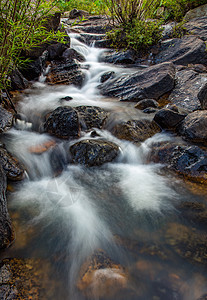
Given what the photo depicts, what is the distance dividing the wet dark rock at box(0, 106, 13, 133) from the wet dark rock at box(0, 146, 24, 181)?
42.5 inches

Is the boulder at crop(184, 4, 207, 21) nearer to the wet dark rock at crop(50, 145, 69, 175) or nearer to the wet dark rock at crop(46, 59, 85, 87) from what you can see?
the wet dark rock at crop(46, 59, 85, 87)

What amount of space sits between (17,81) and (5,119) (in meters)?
2.26

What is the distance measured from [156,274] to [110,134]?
3049 millimetres

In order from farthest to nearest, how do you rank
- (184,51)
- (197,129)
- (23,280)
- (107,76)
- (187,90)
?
(184,51), (107,76), (187,90), (197,129), (23,280)

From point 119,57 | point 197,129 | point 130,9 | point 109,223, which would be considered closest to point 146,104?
point 197,129

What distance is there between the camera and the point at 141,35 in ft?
28.3

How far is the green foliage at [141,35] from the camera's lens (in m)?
8.61

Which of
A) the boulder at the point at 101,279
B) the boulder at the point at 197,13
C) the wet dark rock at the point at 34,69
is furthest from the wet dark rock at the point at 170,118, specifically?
the boulder at the point at 197,13

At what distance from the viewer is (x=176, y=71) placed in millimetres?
6730

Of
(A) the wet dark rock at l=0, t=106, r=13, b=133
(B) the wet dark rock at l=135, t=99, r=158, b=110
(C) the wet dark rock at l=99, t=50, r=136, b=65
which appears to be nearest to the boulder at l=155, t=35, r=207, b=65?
(C) the wet dark rock at l=99, t=50, r=136, b=65

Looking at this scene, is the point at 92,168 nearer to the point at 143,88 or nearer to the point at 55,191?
the point at 55,191

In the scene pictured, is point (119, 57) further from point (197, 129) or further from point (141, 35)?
point (197, 129)

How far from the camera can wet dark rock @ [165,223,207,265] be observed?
200 centimetres

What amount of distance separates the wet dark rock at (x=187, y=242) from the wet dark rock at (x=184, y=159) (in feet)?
3.73
